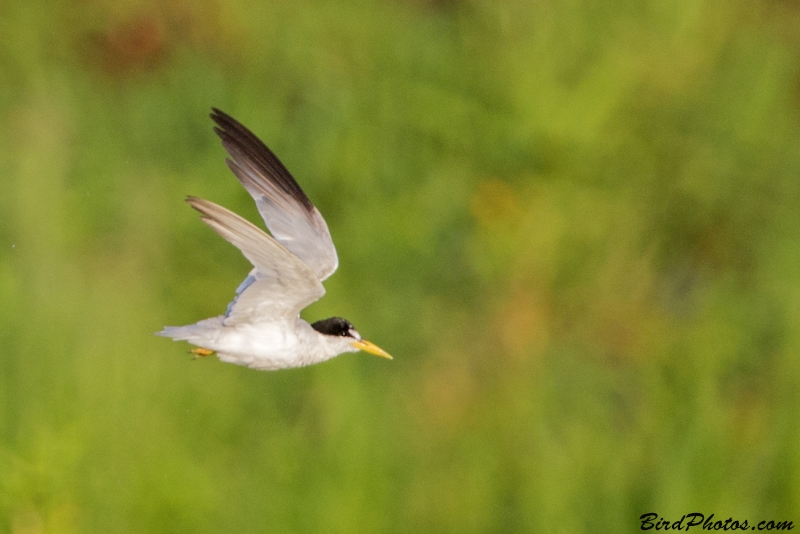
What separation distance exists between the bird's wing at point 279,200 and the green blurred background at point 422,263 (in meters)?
0.82

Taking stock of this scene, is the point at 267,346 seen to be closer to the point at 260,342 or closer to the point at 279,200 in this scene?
the point at 260,342

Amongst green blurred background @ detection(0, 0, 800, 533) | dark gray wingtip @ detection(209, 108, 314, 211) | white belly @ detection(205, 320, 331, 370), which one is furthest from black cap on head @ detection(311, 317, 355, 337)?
green blurred background @ detection(0, 0, 800, 533)

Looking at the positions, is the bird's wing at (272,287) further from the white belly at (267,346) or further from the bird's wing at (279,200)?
the bird's wing at (279,200)

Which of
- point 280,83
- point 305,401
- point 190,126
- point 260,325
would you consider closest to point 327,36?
point 280,83

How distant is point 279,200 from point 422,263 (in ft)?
6.53

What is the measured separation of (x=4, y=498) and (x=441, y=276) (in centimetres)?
218

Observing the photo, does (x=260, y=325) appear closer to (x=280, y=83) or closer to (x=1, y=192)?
(x=1, y=192)

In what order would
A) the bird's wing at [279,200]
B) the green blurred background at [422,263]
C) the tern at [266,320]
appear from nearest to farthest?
the tern at [266,320], the bird's wing at [279,200], the green blurred background at [422,263]

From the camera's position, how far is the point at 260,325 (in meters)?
3.29

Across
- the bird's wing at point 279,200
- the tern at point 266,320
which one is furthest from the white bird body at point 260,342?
the bird's wing at point 279,200

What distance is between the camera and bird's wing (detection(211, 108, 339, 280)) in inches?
152

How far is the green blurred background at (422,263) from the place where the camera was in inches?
174

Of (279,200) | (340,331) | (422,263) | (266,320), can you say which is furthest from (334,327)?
(422,263)

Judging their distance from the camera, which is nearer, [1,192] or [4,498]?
[4,498]
